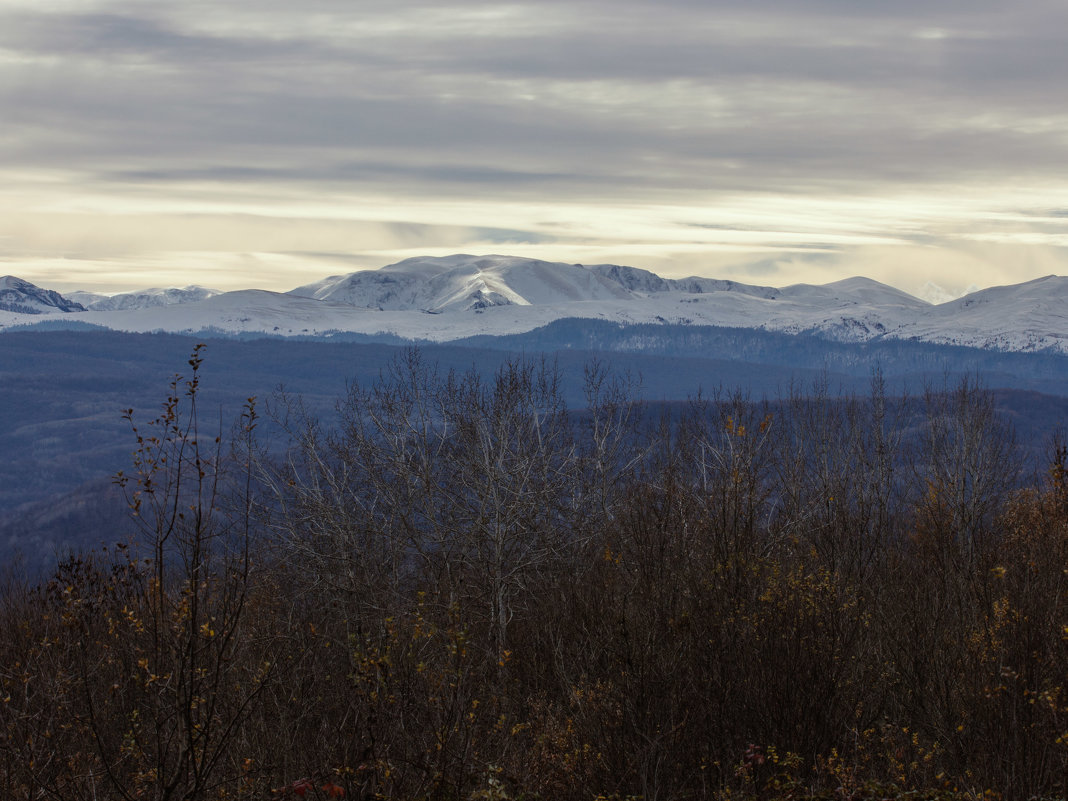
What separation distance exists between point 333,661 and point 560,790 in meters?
12.9

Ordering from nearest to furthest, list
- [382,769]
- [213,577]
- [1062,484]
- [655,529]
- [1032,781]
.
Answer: [382,769]
[1032,781]
[655,529]
[213,577]
[1062,484]

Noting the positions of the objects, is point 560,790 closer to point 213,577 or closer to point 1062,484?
point 213,577

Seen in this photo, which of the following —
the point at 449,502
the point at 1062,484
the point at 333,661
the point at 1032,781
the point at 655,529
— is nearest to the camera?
the point at 1032,781

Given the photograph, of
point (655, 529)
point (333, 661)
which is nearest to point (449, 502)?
point (333, 661)

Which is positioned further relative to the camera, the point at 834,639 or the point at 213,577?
the point at 213,577

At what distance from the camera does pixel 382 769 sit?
9875 mm

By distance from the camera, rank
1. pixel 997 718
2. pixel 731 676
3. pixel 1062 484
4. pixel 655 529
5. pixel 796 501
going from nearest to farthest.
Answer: pixel 997 718 → pixel 731 676 → pixel 655 529 → pixel 1062 484 → pixel 796 501

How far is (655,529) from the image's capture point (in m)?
14.8

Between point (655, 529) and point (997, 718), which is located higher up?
point (655, 529)

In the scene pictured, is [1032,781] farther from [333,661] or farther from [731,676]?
[333,661]

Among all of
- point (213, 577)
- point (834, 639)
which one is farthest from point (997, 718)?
point (213, 577)

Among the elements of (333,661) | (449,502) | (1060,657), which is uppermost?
(1060,657)

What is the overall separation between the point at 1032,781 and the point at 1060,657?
172 cm

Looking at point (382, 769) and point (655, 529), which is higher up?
point (655, 529)
